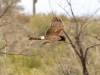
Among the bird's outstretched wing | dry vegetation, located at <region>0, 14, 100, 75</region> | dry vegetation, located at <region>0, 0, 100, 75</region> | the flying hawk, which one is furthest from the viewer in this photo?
dry vegetation, located at <region>0, 14, 100, 75</region>

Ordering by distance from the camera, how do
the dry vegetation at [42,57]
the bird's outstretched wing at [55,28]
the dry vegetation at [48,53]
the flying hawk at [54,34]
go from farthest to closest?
the dry vegetation at [42,57]
the dry vegetation at [48,53]
the bird's outstretched wing at [55,28]
the flying hawk at [54,34]

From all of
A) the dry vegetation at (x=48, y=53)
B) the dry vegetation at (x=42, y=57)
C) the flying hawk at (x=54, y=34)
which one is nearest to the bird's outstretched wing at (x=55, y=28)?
the flying hawk at (x=54, y=34)

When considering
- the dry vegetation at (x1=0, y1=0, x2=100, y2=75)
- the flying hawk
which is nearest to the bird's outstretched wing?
the flying hawk

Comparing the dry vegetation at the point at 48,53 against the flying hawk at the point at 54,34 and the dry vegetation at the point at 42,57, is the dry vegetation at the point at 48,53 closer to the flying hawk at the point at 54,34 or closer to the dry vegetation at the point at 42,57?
the dry vegetation at the point at 42,57

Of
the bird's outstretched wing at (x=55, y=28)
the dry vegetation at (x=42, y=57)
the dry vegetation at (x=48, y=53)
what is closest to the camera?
the bird's outstretched wing at (x=55, y=28)

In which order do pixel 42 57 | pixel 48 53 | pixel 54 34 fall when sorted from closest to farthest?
1. pixel 54 34
2. pixel 42 57
3. pixel 48 53

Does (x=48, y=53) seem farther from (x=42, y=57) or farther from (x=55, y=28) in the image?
(x=55, y=28)

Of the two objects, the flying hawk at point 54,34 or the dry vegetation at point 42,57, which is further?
the dry vegetation at point 42,57

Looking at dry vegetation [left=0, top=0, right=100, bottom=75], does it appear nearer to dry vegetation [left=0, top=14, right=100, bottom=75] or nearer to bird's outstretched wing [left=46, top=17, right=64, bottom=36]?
dry vegetation [left=0, top=14, right=100, bottom=75]

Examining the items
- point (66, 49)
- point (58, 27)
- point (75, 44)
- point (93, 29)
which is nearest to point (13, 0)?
point (66, 49)

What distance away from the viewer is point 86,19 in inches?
314

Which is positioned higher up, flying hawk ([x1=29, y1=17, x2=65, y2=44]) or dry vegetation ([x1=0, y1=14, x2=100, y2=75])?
flying hawk ([x1=29, y1=17, x2=65, y2=44])

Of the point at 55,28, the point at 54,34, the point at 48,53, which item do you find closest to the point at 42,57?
the point at 48,53

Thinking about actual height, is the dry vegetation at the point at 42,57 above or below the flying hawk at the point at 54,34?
below
